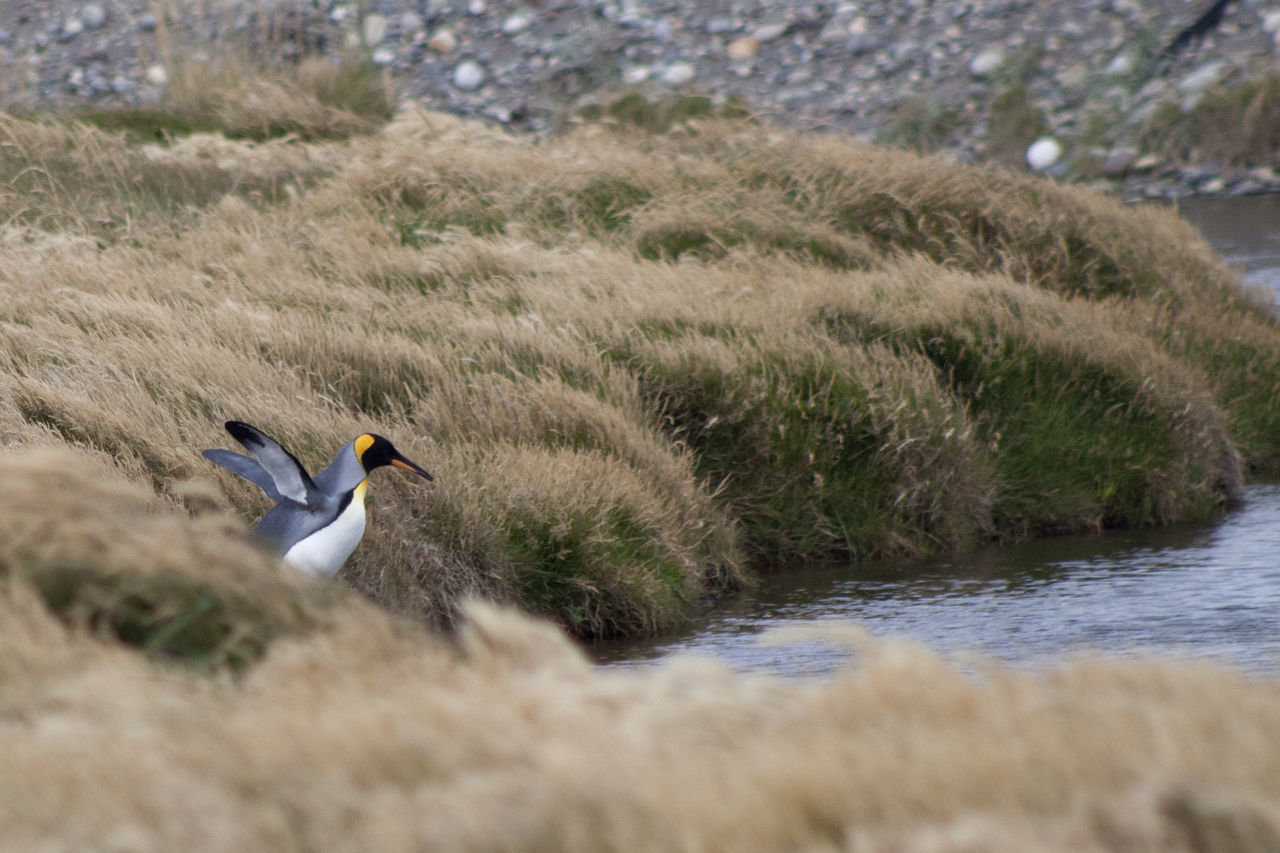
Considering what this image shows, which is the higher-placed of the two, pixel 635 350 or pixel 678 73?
pixel 635 350

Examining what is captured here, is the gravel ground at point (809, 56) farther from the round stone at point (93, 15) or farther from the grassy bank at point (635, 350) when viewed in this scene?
the grassy bank at point (635, 350)

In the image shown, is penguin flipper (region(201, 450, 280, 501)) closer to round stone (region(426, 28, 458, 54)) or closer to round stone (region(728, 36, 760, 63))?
round stone (region(728, 36, 760, 63))

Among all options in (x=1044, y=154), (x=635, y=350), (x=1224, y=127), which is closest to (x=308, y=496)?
(x=635, y=350)

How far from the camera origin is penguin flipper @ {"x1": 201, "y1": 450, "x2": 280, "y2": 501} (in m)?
5.01

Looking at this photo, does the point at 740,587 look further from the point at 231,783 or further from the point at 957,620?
the point at 231,783

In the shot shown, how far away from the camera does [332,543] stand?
189 inches

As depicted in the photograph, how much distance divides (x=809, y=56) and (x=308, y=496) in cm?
2211

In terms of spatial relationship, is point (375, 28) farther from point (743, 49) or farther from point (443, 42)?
point (743, 49)

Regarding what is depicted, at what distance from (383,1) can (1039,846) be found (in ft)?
92.0

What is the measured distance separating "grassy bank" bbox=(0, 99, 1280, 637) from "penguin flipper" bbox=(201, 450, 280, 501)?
175 millimetres

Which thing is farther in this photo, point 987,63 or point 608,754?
point 987,63

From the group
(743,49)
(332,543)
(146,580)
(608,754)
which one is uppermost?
(608,754)

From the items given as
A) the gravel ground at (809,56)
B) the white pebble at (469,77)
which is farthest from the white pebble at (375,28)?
the white pebble at (469,77)

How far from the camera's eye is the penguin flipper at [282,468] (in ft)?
15.6
